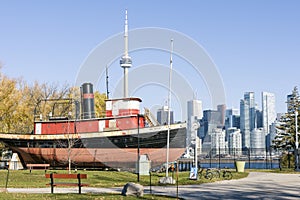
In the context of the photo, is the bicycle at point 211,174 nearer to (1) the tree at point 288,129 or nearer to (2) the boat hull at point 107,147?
(2) the boat hull at point 107,147

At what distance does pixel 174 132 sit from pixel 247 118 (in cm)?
9626

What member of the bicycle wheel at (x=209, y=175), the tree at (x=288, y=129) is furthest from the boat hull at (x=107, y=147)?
the bicycle wheel at (x=209, y=175)

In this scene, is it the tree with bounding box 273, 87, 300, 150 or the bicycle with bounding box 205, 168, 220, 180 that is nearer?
the bicycle with bounding box 205, 168, 220, 180

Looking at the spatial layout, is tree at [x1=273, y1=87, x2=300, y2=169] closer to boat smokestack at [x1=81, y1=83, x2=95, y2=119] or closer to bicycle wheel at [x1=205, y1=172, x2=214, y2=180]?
boat smokestack at [x1=81, y1=83, x2=95, y2=119]

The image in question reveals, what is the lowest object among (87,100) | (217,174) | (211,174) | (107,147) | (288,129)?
(217,174)

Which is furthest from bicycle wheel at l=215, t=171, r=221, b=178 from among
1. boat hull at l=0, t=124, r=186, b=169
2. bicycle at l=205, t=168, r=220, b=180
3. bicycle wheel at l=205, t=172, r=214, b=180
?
boat hull at l=0, t=124, r=186, b=169

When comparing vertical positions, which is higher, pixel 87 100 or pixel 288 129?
pixel 87 100

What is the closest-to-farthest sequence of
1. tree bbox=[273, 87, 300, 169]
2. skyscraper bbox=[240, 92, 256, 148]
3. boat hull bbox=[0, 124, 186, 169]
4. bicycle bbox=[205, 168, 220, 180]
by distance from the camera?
bicycle bbox=[205, 168, 220, 180], boat hull bbox=[0, 124, 186, 169], tree bbox=[273, 87, 300, 169], skyscraper bbox=[240, 92, 256, 148]

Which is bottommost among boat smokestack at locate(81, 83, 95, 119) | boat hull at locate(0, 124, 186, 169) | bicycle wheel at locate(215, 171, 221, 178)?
bicycle wheel at locate(215, 171, 221, 178)

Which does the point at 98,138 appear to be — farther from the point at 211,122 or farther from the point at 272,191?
the point at 272,191

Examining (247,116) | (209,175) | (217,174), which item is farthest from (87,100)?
(247,116)

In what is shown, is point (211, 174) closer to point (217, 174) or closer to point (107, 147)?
point (217, 174)

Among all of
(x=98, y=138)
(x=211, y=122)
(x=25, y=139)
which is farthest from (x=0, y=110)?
(x=211, y=122)

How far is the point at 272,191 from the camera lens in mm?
20562
